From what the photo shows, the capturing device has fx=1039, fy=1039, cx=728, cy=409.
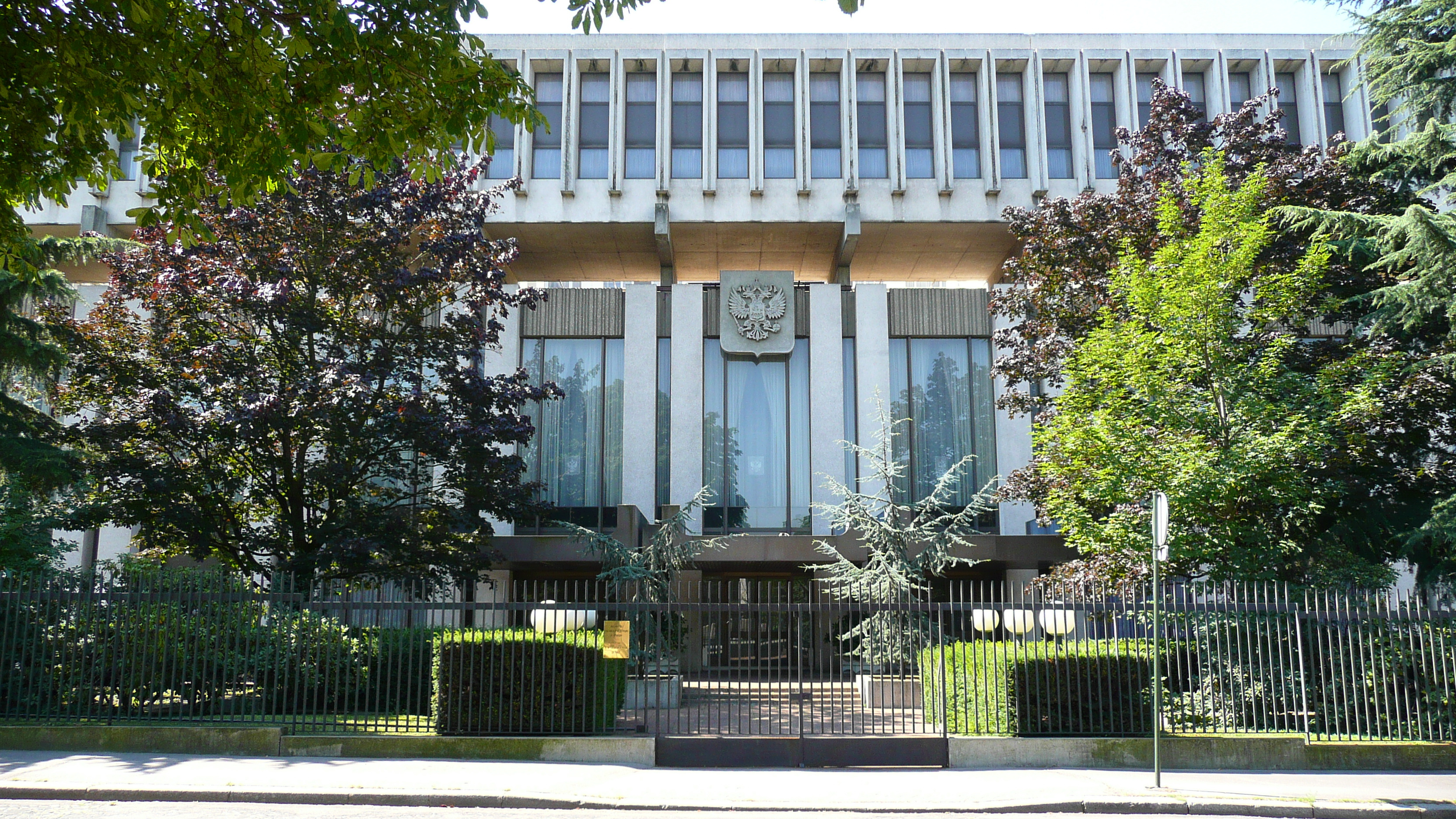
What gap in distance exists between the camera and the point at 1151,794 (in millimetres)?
9906

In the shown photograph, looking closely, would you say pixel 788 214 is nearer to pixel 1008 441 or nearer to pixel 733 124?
pixel 733 124

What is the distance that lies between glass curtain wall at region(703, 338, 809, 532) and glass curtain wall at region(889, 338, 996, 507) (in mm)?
2604

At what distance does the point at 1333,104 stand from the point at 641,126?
64.4 ft

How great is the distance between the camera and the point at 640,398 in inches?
1100

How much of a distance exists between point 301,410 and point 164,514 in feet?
10.5

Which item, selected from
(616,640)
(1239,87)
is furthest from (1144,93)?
(616,640)

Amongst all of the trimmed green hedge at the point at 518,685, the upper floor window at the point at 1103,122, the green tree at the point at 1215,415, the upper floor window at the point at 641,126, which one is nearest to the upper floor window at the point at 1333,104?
the upper floor window at the point at 1103,122

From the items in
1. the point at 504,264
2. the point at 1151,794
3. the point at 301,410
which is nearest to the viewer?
the point at 1151,794

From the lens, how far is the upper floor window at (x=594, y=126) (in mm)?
29344

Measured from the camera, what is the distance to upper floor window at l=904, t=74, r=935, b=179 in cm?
2923

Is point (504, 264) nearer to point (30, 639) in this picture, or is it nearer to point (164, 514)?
point (164, 514)

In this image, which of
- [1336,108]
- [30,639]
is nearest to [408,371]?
[30,639]

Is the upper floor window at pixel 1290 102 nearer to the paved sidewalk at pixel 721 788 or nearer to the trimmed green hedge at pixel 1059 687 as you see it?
the trimmed green hedge at pixel 1059 687

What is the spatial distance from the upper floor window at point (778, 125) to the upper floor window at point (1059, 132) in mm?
7116
